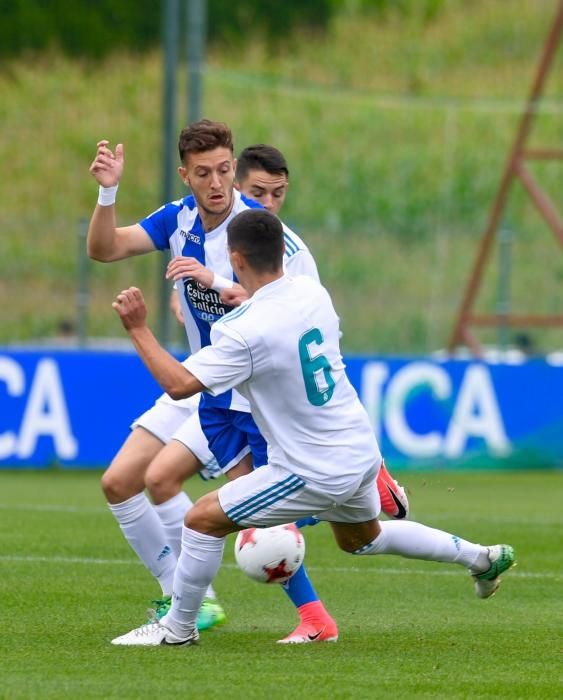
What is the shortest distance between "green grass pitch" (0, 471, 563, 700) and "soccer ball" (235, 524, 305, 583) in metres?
0.32

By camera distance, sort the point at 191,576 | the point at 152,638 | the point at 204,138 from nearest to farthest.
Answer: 1. the point at 191,576
2. the point at 152,638
3. the point at 204,138

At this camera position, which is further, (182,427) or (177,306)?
(177,306)

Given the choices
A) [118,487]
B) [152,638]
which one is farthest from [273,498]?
[118,487]

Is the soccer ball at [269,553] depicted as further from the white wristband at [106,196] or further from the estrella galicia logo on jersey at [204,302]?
the white wristband at [106,196]

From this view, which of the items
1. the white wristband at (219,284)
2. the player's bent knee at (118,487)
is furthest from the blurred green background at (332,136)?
the white wristband at (219,284)

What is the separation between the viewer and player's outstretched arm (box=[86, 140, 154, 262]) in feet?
24.3

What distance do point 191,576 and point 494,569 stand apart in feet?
4.85

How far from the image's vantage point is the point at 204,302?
7324 millimetres

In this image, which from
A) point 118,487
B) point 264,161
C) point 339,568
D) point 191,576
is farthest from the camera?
point 339,568

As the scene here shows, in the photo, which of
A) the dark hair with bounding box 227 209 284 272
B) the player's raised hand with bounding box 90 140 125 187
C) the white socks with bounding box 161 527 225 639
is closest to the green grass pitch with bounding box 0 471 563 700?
the white socks with bounding box 161 527 225 639

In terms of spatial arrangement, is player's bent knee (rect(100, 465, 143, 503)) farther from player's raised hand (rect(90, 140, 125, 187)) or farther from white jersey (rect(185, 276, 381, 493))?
player's raised hand (rect(90, 140, 125, 187))

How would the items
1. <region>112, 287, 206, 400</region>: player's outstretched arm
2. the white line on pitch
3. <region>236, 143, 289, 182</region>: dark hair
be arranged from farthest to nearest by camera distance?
the white line on pitch
<region>236, 143, 289, 182</region>: dark hair
<region>112, 287, 206, 400</region>: player's outstretched arm

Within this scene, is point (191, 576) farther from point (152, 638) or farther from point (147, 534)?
point (147, 534)

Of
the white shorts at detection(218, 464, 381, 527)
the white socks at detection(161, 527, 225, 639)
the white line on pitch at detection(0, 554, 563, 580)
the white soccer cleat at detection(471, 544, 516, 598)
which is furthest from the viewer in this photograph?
the white line on pitch at detection(0, 554, 563, 580)
